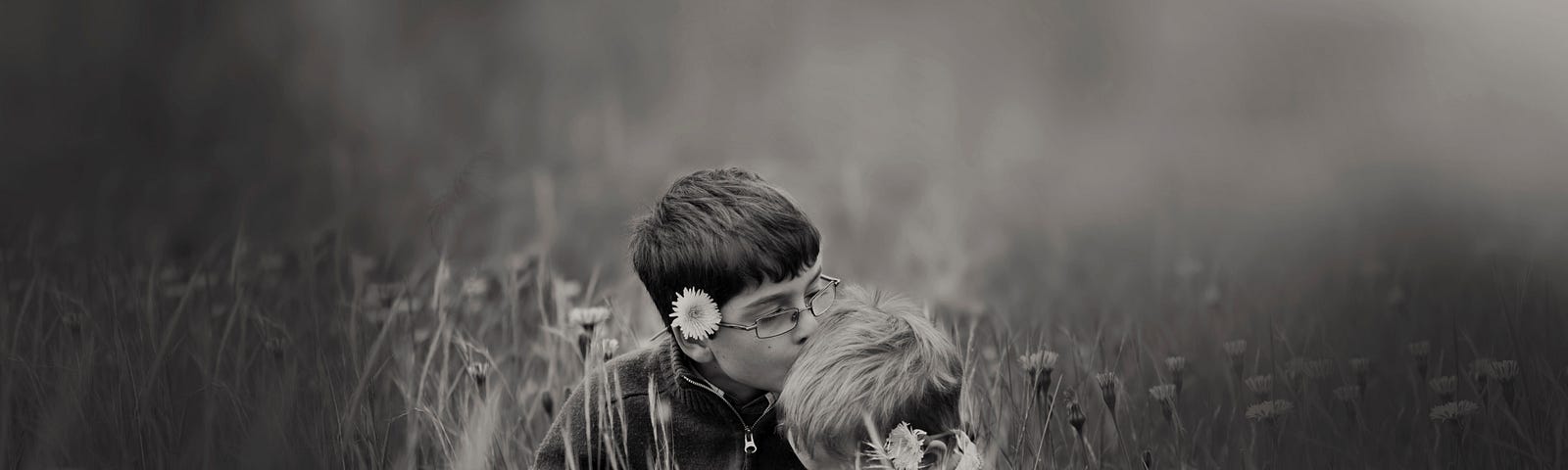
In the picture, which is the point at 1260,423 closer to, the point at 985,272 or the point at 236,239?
the point at 985,272


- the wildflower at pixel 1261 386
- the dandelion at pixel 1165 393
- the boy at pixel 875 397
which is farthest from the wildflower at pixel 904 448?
the wildflower at pixel 1261 386

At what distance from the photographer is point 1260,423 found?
93.2 inches

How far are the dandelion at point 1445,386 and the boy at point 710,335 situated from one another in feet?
3.06

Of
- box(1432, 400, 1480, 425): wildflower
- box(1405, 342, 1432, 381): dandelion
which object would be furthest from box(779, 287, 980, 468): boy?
box(1405, 342, 1432, 381): dandelion

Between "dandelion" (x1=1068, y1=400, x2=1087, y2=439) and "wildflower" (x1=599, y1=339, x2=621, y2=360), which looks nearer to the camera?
"dandelion" (x1=1068, y1=400, x2=1087, y2=439)

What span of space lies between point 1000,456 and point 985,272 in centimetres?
110

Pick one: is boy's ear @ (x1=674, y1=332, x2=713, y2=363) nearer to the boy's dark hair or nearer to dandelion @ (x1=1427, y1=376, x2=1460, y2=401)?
the boy's dark hair

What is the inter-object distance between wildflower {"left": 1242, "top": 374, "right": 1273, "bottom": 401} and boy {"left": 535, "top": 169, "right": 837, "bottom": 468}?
2.33 ft

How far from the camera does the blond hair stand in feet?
6.79

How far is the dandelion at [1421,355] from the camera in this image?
2447 mm

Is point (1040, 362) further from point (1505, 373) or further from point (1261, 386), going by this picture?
point (1505, 373)

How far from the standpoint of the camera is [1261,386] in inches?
95.0

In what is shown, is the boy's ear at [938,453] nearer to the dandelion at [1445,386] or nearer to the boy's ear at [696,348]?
the boy's ear at [696,348]

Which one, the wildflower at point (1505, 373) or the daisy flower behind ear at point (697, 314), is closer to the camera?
the daisy flower behind ear at point (697, 314)
